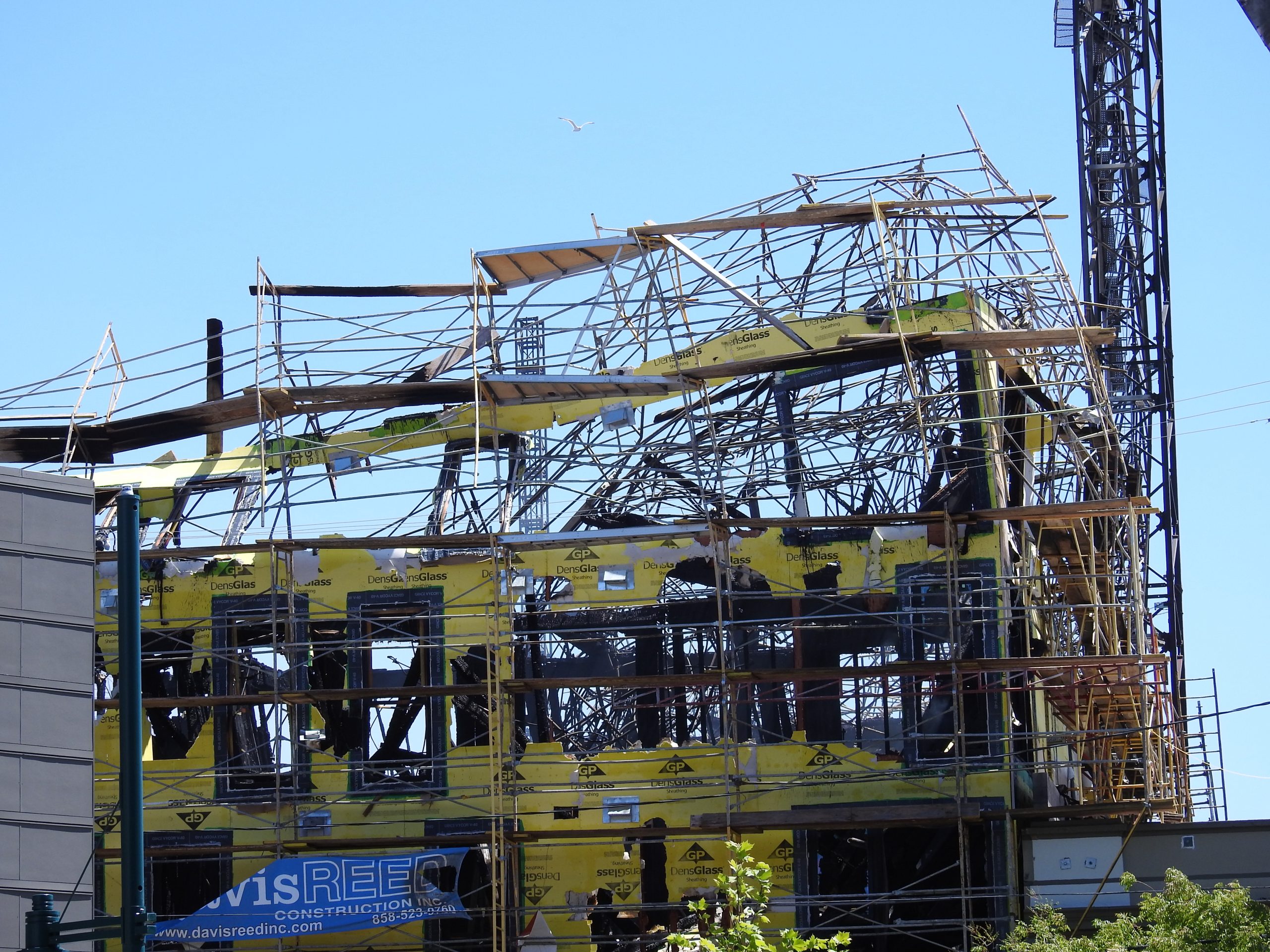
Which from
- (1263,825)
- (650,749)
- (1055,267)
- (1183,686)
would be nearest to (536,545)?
(650,749)

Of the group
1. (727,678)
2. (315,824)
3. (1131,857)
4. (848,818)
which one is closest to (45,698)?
(315,824)

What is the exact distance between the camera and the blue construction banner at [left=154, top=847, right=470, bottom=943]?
26.9 meters

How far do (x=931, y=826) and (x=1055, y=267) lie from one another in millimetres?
9088

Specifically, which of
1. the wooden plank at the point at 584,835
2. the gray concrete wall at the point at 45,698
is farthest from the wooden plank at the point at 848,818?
the gray concrete wall at the point at 45,698

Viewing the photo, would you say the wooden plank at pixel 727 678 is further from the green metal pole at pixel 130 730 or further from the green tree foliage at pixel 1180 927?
the green metal pole at pixel 130 730

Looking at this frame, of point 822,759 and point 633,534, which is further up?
point 633,534

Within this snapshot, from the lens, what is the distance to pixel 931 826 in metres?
27.5

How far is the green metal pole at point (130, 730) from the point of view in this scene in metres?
14.1

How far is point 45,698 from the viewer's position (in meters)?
19.0

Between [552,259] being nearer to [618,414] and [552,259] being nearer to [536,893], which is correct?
[618,414]

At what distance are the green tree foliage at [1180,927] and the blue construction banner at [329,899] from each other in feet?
26.6

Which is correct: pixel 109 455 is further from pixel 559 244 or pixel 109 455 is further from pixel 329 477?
pixel 559 244

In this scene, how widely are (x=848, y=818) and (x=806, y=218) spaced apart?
970 cm

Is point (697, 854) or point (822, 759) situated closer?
point (822, 759)
